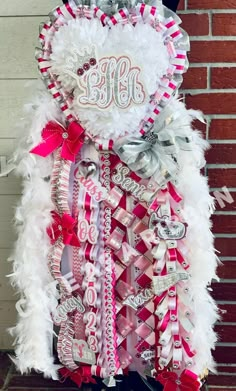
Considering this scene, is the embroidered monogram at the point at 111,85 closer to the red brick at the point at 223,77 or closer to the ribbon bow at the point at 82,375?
the red brick at the point at 223,77

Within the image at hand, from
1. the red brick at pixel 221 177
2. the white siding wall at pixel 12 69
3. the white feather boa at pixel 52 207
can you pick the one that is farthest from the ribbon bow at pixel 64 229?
the red brick at pixel 221 177

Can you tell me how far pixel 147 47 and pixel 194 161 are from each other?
288 millimetres

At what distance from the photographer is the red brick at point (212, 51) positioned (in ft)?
5.02

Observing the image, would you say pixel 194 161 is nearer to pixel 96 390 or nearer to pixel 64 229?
pixel 64 229

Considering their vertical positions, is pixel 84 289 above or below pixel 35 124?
below

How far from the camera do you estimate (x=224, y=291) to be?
5.44 ft

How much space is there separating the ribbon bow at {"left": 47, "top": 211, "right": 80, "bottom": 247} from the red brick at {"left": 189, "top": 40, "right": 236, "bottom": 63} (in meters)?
0.59

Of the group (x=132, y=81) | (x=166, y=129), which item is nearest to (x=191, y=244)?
(x=166, y=129)

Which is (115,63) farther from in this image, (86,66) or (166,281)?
(166,281)

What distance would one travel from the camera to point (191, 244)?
1.32 metres

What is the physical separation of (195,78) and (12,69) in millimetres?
534

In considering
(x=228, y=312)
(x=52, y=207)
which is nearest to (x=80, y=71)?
(x=52, y=207)

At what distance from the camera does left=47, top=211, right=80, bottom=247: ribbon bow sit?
51.6 inches

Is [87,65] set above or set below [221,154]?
above
